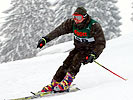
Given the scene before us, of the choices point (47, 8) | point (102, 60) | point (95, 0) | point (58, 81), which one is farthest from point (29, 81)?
point (47, 8)

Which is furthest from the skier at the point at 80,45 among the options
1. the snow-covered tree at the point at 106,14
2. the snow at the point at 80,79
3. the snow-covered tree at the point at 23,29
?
the snow-covered tree at the point at 23,29

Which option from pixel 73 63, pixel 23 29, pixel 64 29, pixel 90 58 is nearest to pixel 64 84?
pixel 73 63

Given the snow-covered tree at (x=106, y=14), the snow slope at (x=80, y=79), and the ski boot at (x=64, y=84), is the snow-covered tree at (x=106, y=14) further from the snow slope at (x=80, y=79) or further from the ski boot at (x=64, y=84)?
the ski boot at (x=64, y=84)

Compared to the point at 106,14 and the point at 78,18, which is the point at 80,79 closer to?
the point at 78,18

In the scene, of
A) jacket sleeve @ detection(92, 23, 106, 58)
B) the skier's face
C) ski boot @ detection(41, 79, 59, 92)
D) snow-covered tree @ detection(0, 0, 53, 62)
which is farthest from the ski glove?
snow-covered tree @ detection(0, 0, 53, 62)

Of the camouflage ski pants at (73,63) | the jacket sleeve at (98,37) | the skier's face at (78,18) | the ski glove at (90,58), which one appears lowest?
the camouflage ski pants at (73,63)

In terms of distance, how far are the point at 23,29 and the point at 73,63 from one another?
74.5 ft

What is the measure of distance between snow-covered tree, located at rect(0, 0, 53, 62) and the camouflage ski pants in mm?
21646

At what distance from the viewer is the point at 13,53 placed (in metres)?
27.1

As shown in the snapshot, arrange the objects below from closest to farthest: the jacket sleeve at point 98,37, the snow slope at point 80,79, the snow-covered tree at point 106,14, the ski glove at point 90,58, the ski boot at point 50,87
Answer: the snow slope at point 80,79 → the ski glove at point 90,58 → the jacket sleeve at point 98,37 → the ski boot at point 50,87 → the snow-covered tree at point 106,14

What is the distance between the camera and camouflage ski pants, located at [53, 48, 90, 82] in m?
5.18

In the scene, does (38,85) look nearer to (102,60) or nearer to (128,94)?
(102,60)

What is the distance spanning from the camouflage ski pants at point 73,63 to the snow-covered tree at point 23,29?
71.0 feet

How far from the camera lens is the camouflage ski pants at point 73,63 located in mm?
5176
